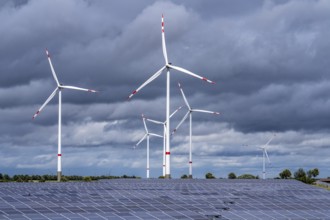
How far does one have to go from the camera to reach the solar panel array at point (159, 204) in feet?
233

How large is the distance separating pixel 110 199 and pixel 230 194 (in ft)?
75.5

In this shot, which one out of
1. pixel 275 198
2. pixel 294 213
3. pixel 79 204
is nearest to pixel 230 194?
pixel 275 198

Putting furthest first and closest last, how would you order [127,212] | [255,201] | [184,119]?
1. [184,119]
2. [255,201]
3. [127,212]

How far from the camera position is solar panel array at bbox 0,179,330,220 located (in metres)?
71.0

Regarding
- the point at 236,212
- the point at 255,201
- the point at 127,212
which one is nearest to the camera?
the point at 127,212

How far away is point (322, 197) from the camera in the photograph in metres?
99.9

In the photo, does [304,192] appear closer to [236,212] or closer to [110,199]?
[236,212]

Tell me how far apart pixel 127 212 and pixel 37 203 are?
12048 millimetres

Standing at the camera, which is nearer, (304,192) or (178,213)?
(178,213)

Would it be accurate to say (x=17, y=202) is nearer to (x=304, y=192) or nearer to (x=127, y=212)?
(x=127, y=212)

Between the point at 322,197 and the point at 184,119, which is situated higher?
the point at 184,119

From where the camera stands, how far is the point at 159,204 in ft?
261

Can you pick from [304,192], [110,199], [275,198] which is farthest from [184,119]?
[110,199]

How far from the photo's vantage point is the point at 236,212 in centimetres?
7862
